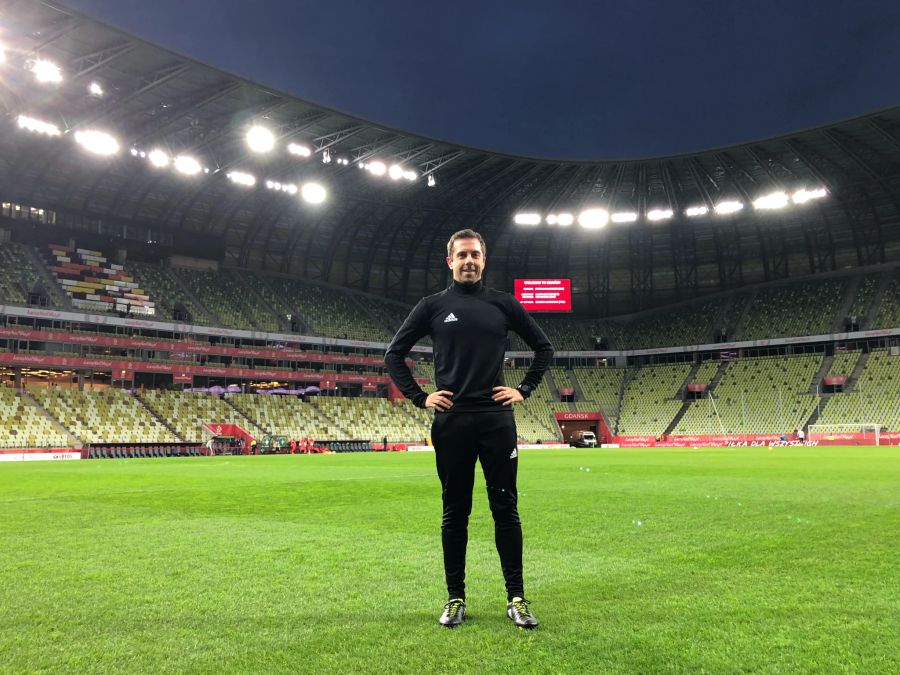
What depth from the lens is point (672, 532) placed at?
27.1 feet

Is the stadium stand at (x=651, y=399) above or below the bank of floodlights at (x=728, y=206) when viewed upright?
below

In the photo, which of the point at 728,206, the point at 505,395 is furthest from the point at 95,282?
the point at 505,395

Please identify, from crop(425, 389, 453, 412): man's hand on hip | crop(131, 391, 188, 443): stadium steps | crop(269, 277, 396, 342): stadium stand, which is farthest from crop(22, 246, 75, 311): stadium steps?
crop(425, 389, 453, 412): man's hand on hip

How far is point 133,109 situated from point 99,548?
4066cm

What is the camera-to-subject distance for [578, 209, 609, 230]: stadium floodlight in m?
62.4

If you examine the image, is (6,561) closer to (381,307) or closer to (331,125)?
(331,125)

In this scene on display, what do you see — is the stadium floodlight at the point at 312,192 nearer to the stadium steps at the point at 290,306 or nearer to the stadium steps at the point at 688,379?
the stadium steps at the point at 290,306

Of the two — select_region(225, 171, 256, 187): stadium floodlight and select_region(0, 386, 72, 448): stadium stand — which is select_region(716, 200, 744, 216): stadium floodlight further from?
select_region(0, 386, 72, 448): stadium stand

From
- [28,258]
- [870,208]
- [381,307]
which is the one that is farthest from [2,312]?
[870,208]

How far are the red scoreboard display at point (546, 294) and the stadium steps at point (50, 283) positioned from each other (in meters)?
38.2

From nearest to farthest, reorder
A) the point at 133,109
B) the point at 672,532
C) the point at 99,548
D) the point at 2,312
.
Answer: the point at 99,548, the point at 672,532, the point at 133,109, the point at 2,312

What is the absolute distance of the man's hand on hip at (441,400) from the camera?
4.84m

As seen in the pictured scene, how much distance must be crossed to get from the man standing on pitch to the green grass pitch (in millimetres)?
524

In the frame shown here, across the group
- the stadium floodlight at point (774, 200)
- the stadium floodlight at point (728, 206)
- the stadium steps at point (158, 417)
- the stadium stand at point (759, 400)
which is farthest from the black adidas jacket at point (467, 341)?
the stadium stand at point (759, 400)
